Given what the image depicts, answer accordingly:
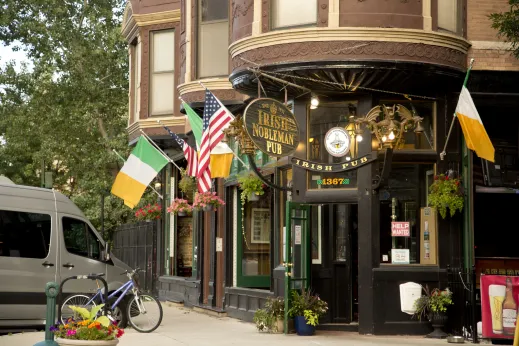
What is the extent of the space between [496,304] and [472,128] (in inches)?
114

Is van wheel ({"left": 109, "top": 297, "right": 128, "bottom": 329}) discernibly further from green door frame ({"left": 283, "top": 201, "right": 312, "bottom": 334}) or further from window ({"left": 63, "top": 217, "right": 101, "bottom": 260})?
green door frame ({"left": 283, "top": 201, "right": 312, "bottom": 334})

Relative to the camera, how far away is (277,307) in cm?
1762

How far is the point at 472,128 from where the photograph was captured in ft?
52.7

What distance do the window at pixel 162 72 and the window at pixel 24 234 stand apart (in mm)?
8108

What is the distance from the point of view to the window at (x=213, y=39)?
22.2 m

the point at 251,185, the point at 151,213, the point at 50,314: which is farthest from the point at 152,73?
the point at 50,314

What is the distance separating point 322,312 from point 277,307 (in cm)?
83

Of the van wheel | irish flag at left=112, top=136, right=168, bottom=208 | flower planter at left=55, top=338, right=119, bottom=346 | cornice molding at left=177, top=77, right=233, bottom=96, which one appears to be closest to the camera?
flower planter at left=55, top=338, right=119, bottom=346

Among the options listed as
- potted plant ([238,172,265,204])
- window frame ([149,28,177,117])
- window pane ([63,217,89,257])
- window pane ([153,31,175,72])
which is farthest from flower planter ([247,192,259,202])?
window pane ([153,31,175,72])

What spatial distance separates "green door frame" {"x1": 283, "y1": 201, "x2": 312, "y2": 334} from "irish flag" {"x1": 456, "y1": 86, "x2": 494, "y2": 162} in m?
3.36

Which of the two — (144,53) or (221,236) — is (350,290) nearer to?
(221,236)

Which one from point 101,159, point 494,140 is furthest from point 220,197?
point 101,159

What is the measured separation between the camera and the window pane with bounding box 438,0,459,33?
17.2m

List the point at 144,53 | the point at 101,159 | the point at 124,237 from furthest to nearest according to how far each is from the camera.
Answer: the point at 101,159 → the point at 124,237 → the point at 144,53
